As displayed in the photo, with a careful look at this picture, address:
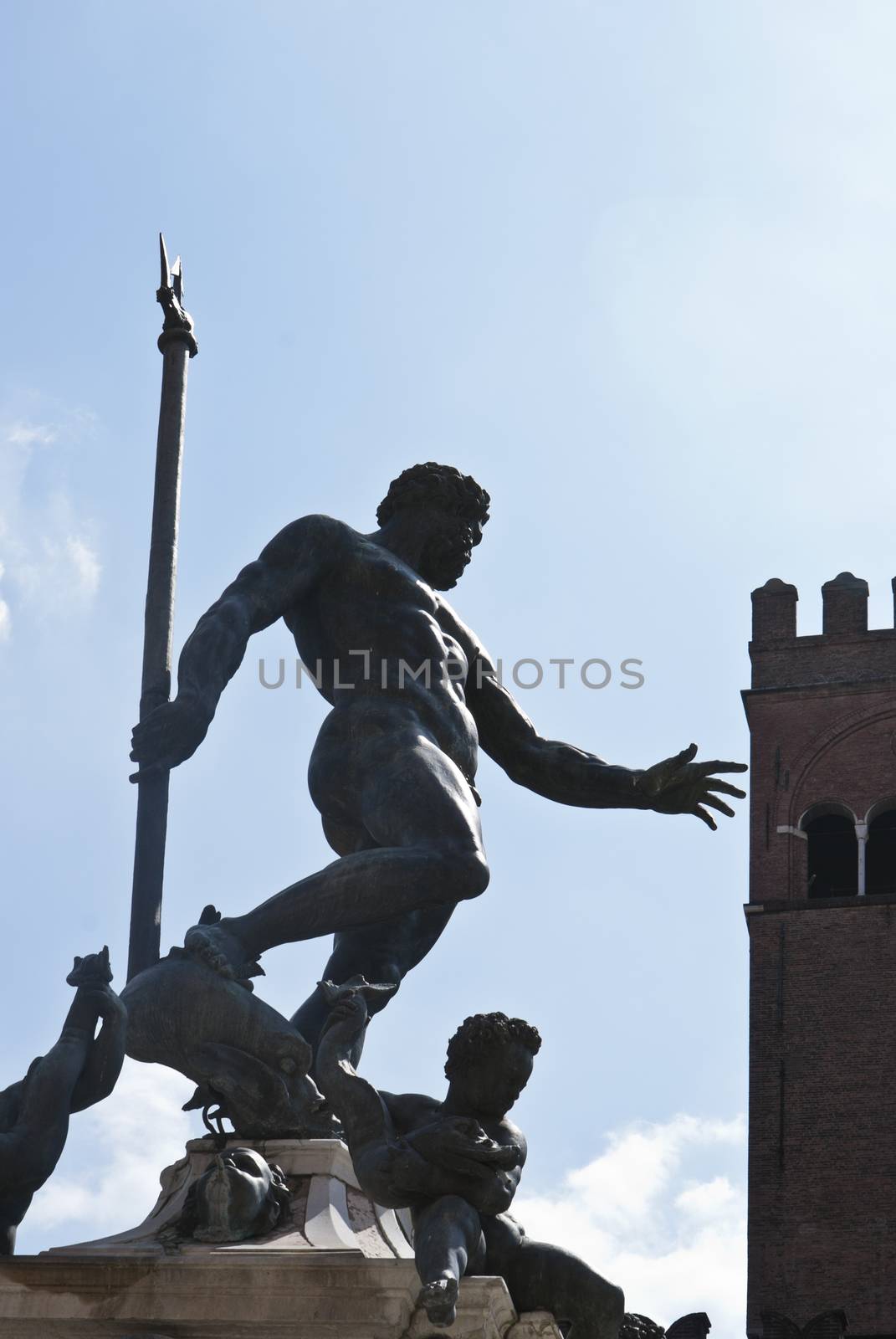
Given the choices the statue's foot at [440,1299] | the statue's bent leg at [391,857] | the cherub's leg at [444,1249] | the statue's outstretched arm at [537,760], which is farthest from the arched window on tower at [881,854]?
the statue's foot at [440,1299]

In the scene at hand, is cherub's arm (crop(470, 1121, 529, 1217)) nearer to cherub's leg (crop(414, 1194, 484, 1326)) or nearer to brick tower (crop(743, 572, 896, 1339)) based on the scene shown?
cherub's leg (crop(414, 1194, 484, 1326))

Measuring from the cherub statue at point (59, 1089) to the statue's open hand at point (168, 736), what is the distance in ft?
2.13

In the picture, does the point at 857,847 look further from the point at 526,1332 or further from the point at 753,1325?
the point at 526,1332

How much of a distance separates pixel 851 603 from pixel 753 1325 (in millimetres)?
15683

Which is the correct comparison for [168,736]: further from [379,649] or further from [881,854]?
[881,854]

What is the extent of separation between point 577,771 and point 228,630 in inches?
55.4

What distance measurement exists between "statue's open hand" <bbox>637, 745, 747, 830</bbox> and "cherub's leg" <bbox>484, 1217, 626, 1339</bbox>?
→ 7.41ft

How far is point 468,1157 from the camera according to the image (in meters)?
6.32

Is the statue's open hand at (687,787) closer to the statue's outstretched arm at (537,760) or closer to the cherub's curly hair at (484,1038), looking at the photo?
the statue's outstretched arm at (537,760)

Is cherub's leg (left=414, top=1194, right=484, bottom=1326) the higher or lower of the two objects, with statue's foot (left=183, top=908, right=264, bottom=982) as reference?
lower

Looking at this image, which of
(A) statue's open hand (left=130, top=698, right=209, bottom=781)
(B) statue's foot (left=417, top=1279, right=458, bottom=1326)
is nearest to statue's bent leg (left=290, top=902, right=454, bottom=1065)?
(A) statue's open hand (left=130, top=698, right=209, bottom=781)

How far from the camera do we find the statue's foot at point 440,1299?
586cm

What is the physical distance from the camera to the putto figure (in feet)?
24.4

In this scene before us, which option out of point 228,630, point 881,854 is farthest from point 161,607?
point 881,854
